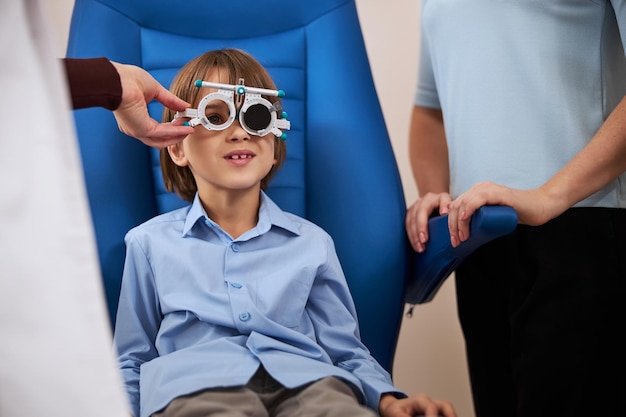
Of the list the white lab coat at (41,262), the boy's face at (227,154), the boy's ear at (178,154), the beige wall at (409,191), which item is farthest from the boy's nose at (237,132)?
the beige wall at (409,191)

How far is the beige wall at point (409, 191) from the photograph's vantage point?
1992 millimetres

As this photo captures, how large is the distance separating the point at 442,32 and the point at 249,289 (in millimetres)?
546

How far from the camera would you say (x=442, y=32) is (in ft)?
4.33

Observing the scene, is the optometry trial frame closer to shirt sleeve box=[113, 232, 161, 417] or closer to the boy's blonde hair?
the boy's blonde hair

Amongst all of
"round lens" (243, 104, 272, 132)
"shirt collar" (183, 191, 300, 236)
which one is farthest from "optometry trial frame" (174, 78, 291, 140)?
"shirt collar" (183, 191, 300, 236)

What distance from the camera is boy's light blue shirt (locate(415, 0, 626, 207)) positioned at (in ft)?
3.92

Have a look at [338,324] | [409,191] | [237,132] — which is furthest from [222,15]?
[409,191]

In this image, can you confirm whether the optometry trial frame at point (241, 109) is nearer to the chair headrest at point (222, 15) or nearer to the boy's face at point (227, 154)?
the boy's face at point (227, 154)

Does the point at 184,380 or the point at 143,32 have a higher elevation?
the point at 143,32

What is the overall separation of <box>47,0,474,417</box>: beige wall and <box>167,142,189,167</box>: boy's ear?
868 mm

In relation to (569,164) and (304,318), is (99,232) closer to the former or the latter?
(304,318)

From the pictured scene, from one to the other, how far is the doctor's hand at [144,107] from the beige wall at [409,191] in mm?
933

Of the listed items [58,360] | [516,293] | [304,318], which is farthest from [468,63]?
[58,360]

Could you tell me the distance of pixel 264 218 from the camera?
1222 millimetres
